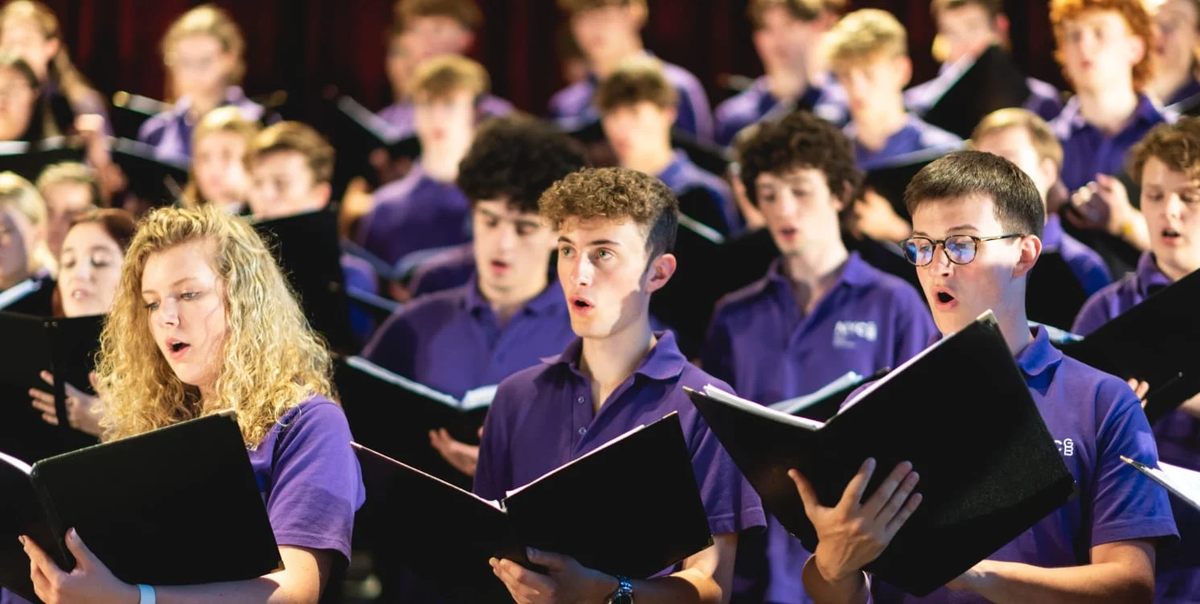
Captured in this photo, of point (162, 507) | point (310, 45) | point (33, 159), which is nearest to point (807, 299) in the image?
point (162, 507)

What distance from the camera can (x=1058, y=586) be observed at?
2.22 meters

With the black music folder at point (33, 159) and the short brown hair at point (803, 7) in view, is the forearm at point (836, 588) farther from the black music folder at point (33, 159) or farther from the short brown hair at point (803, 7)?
the short brown hair at point (803, 7)

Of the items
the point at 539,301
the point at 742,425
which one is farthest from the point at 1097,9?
the point at 742,425

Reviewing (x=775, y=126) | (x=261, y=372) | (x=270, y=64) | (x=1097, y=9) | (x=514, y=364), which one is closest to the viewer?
(x=261, y=372)

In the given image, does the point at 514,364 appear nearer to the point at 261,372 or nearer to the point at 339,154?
the point at 261,372

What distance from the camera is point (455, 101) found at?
212 inches

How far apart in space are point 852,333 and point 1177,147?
34.6 inches

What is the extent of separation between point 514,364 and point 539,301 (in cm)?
18

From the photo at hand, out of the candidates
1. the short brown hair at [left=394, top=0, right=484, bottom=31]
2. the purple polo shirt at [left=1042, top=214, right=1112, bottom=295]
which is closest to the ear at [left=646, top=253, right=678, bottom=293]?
the purple polo shirt at [left=1042, top=214, right=1112, bottom=295]

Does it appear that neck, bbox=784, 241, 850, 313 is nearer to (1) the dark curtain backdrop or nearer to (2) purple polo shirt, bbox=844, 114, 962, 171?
(2) purple polo shirt, bbox=844, 114, 962, 171

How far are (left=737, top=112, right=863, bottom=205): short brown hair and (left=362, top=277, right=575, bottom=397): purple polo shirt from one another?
662mm

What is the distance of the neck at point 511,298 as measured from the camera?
3607 millimetres

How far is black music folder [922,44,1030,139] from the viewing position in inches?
186

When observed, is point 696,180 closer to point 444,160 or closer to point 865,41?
point 865,41
